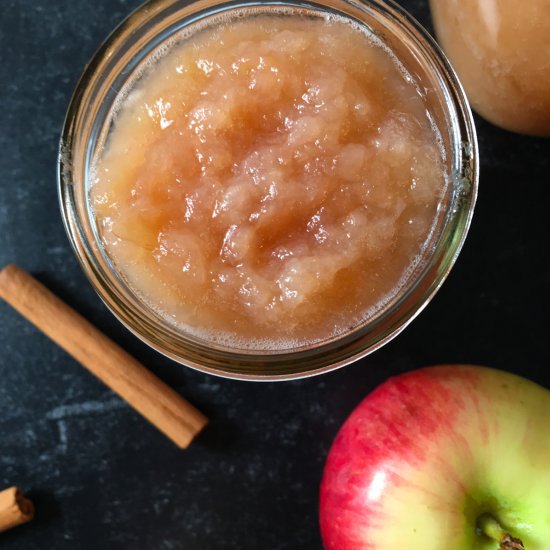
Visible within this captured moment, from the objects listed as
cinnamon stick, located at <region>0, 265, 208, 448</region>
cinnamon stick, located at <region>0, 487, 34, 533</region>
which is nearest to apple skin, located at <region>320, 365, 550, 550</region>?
cinnamon stick, located at <region>0, 265, 208, 448</region>

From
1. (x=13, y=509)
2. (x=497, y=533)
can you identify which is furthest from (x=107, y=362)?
(x=497, y=533)

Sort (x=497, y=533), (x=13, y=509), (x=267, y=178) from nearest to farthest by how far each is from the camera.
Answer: (x=267, y=178) < (x=497, y=533) < (x=13, y=509)

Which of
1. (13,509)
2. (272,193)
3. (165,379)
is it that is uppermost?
(272,193)

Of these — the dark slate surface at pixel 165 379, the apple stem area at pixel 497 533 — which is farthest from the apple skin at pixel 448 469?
the dark slate surface at pixel 165 379

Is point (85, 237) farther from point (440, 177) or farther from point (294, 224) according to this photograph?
point (440, 177)

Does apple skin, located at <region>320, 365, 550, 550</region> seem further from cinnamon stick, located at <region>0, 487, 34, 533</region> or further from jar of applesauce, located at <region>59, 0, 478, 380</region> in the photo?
cinnamon stick, located at <region>0, 487, 34, 533</region>

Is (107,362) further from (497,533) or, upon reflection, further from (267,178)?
(497,533)
